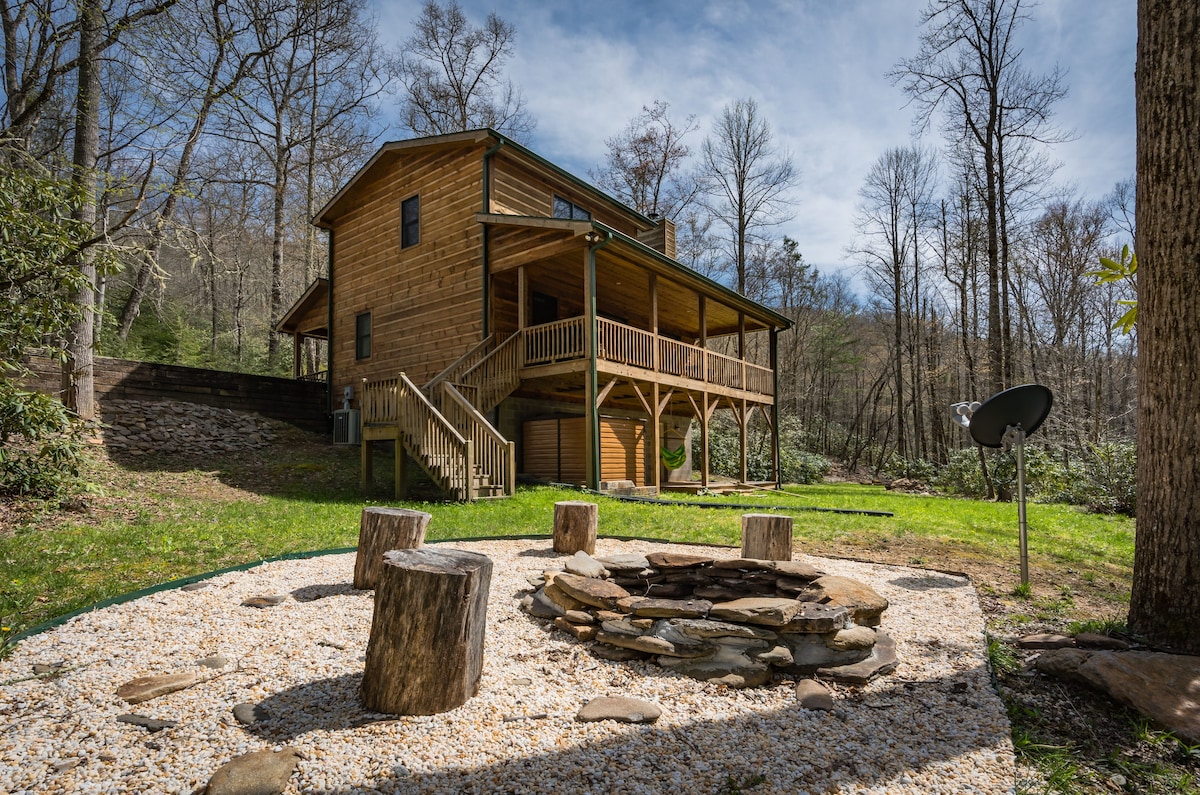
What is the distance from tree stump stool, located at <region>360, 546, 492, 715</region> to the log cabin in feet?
22.9

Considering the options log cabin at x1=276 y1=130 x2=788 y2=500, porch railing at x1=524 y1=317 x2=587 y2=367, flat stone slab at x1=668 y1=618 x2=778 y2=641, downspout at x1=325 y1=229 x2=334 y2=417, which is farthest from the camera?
downspout at x1=325 y1=229 x2=334 y2=417

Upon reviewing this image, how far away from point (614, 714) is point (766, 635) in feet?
3.47

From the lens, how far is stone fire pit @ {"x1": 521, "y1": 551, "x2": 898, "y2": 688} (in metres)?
3.36

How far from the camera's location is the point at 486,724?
8.90 ft

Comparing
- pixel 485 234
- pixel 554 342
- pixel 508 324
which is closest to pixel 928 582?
pixel 554 342

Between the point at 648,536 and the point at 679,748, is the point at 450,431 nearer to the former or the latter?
the point at 648,536

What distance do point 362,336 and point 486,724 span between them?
15436 millimetres

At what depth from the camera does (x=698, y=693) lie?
10.4ft

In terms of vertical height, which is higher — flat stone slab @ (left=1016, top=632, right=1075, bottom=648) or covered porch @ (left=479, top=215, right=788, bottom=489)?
covered porch @ (left=479, top=215, right=788, bottom=489)

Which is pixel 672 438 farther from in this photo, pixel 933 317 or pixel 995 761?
pixel 933 317

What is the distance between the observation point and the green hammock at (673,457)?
16625 millimetres

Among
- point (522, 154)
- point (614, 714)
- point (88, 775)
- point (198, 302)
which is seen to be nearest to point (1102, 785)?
point (614, 714)

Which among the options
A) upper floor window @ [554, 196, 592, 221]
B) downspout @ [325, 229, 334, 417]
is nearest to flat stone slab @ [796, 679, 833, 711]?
upper floor window @ [554, 196, 592, 221]

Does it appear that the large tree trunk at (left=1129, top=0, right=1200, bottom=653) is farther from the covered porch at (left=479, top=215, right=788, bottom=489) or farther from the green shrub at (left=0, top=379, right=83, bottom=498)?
the green shrub at (left=0, top=379, right=83, bottom=498)
